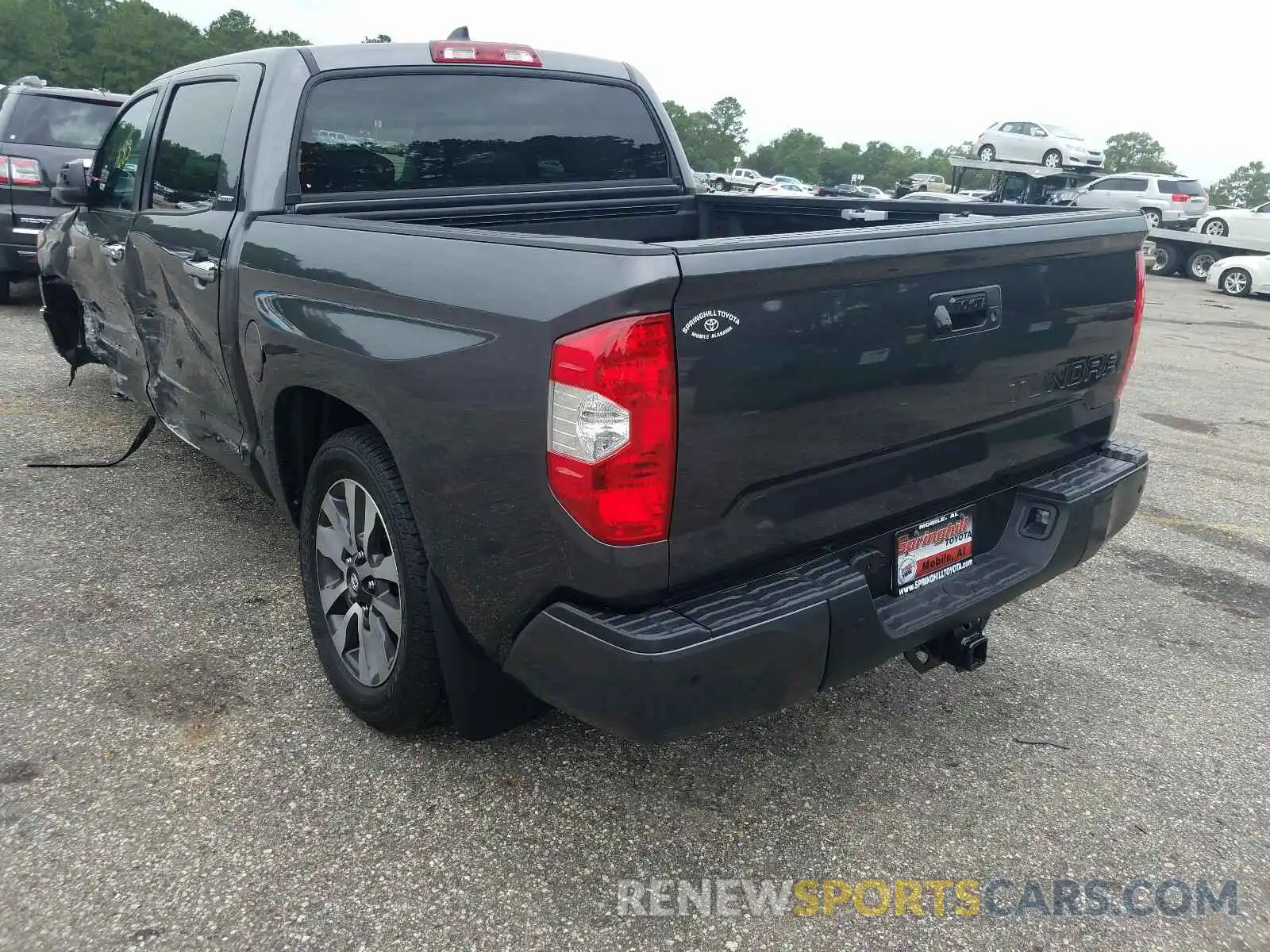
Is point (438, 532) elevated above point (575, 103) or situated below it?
below

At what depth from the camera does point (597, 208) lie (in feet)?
13.0

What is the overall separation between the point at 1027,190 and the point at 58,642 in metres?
33.3

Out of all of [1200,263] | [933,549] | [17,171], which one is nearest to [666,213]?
[933,549]

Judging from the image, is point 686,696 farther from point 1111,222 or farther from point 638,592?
point 1111,222

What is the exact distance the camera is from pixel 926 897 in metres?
2.35

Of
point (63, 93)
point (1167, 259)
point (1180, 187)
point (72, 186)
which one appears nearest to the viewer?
point (72, 186)

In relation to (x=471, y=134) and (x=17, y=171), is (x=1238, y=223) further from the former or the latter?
(x=471, y=134)

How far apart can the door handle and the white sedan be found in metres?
21.1

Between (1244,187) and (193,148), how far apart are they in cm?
11274

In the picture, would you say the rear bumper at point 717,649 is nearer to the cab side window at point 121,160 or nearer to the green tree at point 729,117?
the cab side window at point 121,160

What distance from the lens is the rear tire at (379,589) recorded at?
8.21ft

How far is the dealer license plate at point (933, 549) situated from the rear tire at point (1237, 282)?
20.5 m

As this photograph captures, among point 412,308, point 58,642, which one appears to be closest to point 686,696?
point 412,308

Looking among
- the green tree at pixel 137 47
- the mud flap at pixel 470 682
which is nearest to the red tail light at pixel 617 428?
the mud flap at pixel 470 682
